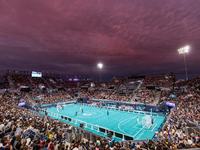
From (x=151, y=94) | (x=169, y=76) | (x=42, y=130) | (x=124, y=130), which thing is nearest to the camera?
(x=42, y=130)

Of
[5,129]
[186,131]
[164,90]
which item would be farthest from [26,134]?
[164,90]

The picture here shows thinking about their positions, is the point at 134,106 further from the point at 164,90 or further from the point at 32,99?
the point at 32,99

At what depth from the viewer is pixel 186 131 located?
12.8 m

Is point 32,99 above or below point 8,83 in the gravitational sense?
below

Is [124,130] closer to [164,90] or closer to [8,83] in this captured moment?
[164,90]

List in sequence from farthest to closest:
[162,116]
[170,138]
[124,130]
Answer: [162,116] → [124,130] → [170,138]

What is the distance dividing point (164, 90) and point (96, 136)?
3869 centimetres

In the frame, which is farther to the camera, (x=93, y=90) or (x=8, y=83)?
(x=93, y=90)

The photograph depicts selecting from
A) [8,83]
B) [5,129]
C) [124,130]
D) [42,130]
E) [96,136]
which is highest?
[8,83]

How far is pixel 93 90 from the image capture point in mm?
67000

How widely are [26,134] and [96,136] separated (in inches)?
294

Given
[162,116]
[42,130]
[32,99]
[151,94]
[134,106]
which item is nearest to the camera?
[42,130]

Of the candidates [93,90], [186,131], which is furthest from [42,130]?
[93,90]

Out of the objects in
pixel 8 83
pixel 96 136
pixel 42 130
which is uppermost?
pixel 8 83
